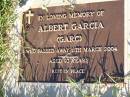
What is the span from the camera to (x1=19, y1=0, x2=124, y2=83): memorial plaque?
4605mm

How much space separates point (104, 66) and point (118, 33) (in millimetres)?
362

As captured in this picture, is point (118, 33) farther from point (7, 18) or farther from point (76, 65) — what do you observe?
point (7, 18)

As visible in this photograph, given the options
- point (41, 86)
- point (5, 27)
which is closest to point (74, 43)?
point (41, 86)

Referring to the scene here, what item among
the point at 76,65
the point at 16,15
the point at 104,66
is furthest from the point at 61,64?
the point at 16,15

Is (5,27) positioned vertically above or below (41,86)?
above

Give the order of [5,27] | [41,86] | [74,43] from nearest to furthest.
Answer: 1. [74,43]
2. [41,86]
3. [5,27]

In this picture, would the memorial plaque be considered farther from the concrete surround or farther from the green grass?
the green grass

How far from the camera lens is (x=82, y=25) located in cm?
484

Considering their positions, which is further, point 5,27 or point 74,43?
point 5,27

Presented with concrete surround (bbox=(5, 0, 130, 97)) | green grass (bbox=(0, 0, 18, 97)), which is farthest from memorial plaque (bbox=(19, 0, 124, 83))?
green grass (bbox=(0, 0, 18, 97))

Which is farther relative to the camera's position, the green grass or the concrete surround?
the green grass

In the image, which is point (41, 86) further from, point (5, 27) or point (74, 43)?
point (5, 27)

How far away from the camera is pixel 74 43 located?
486cm

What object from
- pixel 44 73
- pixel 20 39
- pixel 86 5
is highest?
pixel 86 5
